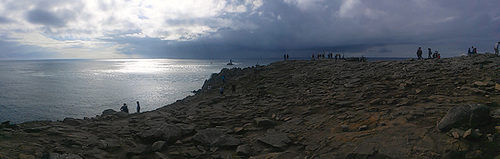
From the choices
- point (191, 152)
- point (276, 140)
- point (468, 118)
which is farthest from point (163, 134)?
point (468, 118)

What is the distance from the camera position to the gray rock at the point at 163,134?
11.0 metres

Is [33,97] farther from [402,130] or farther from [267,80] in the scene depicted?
[402,130]

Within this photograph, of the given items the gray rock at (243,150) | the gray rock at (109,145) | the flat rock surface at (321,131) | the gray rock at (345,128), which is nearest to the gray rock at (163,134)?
the flat rock surface at (321,131)

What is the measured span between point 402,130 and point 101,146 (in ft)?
37.5

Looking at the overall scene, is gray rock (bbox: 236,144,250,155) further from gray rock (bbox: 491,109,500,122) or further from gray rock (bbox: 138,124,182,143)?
gray rock (bbox: 491,109,500,122)

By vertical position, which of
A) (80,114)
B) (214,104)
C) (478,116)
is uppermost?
(478,116)

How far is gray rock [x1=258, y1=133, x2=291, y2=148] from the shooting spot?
32.3 ft

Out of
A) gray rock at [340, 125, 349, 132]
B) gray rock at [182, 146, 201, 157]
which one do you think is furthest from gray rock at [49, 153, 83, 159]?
gray rock at [340, 125, 349, 132]

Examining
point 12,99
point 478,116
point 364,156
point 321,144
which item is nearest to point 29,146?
point 321,144

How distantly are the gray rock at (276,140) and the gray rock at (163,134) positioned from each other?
381 centimetres

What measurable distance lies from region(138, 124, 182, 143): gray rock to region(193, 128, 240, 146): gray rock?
37.0 inches

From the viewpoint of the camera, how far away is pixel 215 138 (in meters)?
10.8

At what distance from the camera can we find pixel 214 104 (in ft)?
71.7

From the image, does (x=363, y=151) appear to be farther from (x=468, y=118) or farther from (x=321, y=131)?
(x=468, y=118)
